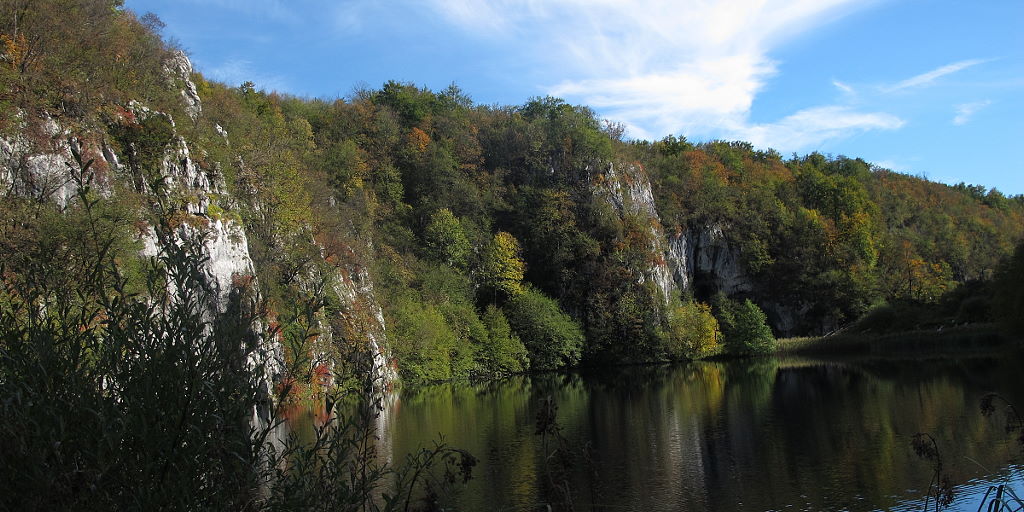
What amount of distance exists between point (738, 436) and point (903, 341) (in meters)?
45.3

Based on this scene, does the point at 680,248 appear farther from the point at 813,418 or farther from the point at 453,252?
the point at 813,418

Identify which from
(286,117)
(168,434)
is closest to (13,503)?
(168,434)

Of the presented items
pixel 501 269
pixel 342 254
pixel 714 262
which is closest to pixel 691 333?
pixel 714 262

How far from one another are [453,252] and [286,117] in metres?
20.2

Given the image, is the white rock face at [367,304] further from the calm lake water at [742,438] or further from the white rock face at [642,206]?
the white rock face at [642,206]

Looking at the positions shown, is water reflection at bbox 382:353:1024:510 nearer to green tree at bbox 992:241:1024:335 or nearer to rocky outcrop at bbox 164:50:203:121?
green tree at bbox 992:241:1024:335

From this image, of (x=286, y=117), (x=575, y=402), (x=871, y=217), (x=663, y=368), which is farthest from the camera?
(x=871, y=217)

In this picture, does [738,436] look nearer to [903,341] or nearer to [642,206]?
[903,341]

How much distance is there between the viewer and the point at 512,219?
70.8m

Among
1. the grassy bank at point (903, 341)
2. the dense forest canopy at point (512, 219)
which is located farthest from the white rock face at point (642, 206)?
the grassy bank at point (903, 341)

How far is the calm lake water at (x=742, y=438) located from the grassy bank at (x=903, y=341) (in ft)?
35.7

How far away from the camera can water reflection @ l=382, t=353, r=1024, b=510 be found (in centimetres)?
1700

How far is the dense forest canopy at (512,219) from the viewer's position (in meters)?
38.9

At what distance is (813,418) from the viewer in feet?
88.0
